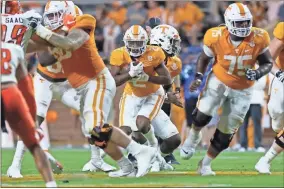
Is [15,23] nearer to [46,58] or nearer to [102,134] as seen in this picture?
[46,58]

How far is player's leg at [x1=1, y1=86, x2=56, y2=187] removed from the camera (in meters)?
7.06

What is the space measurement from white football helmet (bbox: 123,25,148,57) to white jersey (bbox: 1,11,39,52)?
1362mm

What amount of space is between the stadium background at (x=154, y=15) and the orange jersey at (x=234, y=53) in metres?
6.78

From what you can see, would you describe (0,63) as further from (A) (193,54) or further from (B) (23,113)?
(A) (193,54)

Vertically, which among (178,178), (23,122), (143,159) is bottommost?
(178,178)

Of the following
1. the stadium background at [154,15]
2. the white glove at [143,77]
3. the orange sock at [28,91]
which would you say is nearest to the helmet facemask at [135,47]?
the white glove at [143,77]

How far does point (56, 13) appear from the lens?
9.30 meters

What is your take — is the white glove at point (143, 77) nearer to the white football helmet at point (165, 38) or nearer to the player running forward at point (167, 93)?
the player running forward at point (167, 93)

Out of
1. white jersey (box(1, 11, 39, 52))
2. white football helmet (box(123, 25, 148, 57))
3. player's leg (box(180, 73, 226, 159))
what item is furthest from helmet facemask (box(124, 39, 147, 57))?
white jersey (box(1, 11, 39, 52))

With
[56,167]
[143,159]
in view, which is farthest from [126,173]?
[56,167]

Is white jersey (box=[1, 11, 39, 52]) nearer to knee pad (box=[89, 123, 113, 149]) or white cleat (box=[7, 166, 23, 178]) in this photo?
knee pad (box=[89, 123, 113, 149])

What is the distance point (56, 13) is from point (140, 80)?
148 cm

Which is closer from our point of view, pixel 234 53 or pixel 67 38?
pixel 67 38

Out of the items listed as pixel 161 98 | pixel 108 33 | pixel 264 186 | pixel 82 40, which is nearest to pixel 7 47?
pixel 82 40
